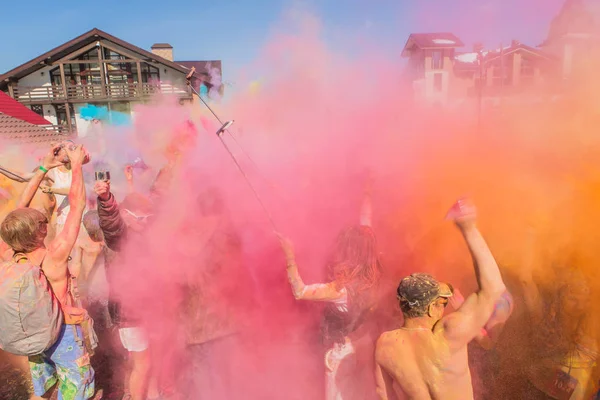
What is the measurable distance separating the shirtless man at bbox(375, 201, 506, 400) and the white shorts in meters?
1.89

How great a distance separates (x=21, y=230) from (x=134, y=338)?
110cm

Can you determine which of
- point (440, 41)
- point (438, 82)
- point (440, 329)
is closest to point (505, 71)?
point (438, 82)

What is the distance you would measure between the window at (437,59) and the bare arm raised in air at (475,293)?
302 cm

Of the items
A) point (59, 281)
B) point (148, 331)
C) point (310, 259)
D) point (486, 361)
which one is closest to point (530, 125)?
point (486, 361)

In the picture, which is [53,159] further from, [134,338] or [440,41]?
[440,41]

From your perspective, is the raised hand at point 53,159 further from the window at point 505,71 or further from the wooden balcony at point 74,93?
the wooden balcony at point 74,93

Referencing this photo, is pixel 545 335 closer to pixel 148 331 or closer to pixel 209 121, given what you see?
pixel 148 331

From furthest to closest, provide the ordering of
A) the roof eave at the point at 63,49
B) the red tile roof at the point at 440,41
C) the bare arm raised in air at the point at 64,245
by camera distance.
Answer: the roof eave at the point at 63,49, the red tile roof at the point at 440,41, the bare arm raised in air at the point at 64,245

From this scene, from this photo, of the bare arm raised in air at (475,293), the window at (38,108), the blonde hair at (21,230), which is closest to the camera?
the bare arm raised in air at (475,293)

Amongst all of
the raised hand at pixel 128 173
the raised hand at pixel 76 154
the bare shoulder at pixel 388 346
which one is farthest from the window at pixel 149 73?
the bare shoulder at pixel 388 346

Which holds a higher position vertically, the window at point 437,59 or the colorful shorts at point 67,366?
the window at point 437,59

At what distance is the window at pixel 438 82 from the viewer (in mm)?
4508

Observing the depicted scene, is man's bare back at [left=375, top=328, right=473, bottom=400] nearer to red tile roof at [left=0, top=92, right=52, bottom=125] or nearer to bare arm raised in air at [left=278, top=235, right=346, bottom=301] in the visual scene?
bare arm raised in air at [left=278, top=235, right=346, bottom=301]

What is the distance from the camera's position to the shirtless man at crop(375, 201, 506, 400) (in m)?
1.54
